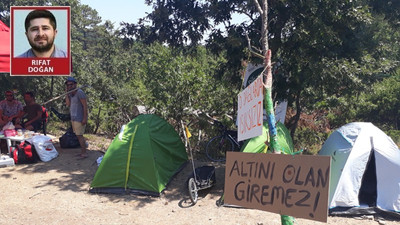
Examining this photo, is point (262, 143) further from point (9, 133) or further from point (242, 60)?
point (9, 133)

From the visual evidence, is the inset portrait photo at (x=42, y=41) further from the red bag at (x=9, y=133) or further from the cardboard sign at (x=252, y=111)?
the cardboard sign at (x=252, y=111)

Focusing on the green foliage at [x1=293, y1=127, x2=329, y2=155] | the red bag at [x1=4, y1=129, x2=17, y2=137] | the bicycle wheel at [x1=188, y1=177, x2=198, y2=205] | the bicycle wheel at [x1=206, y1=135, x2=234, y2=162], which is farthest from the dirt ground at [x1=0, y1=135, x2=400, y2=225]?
the green foliage at [x1=293, y1=127, x2=329, y2=155]

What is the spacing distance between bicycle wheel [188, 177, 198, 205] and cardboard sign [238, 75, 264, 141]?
2.96 meters

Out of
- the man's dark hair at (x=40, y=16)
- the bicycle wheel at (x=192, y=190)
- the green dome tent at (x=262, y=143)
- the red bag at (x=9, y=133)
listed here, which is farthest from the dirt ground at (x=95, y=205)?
the man's dark hair at (x=40, y=16)

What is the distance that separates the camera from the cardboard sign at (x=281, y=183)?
237 centimetres

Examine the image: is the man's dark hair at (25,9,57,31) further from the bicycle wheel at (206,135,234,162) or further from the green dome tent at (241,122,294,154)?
the green dome tent at (241,122,294,154)

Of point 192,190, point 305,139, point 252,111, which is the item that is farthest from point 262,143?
point 305,139

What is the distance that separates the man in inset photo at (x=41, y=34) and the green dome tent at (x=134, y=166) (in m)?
2.83

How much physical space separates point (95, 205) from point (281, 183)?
155 inches

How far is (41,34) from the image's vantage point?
7.72m

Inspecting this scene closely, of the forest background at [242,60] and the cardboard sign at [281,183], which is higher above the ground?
the forest background at [242,60]

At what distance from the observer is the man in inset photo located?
7.61 metres

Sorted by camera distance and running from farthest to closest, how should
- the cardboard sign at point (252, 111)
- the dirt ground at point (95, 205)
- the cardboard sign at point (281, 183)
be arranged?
the dirt ground at point (95, 205) < the cardboard sign at point (252, 111) < the cardboard sign at point (281, 183)

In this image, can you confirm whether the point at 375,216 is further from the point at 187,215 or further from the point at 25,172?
the point at 25,172
